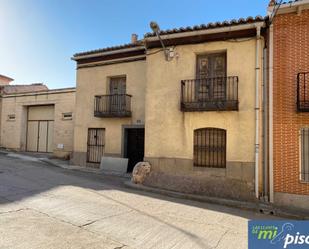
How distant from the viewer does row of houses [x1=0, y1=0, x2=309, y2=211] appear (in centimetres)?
811

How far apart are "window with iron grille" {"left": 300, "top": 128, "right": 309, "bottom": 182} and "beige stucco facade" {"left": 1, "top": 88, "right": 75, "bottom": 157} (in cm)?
1163

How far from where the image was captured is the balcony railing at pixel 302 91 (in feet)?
25.8

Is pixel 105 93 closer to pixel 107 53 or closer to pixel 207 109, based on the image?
pixel 107 53

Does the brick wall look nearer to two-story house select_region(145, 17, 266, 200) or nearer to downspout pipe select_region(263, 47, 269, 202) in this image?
downspout pipe select_region(263, 47, 269, 202)

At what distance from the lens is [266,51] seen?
8.53 m

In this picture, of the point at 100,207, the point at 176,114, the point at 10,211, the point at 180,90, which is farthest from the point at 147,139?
the point at 10,211

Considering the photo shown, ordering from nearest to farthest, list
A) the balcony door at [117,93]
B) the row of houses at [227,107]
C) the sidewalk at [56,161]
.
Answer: the row of houses at [227,107], the sidewalk at [56,161], the balcony door at [117,93]

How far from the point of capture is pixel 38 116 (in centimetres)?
1714

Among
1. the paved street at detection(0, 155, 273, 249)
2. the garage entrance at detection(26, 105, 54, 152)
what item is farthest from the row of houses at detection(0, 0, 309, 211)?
the garage entrance at detection(26, 105, 54, 152)

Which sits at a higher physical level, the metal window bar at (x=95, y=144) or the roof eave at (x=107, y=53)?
the roof eave at (x=107, y=53)

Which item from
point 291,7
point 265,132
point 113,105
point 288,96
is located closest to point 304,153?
point 265,132

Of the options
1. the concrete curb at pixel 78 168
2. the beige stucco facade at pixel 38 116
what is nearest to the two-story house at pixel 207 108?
the concrete curb at pixel 78 168

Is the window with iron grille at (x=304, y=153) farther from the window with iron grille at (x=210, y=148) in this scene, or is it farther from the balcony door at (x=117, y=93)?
the balcony door at (x=117, y=93)

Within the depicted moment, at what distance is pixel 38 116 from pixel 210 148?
491 inches
